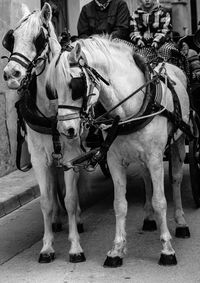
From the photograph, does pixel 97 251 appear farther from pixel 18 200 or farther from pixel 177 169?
pixel 18 200

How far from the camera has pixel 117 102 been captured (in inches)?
188

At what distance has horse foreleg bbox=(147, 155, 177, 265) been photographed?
4.90 meters

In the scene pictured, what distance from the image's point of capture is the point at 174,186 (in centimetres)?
610

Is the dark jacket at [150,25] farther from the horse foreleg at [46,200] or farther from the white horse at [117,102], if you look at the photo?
the horse foreleg at [46,200]

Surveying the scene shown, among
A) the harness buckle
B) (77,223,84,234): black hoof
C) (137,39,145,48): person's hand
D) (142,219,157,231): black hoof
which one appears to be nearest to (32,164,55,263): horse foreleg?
the harness buckle

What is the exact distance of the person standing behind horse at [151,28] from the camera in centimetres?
661

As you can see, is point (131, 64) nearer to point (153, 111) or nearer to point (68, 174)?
point (153, 111)

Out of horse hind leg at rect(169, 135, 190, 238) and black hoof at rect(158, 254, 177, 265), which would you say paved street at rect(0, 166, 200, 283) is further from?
horse hind leg at rect(169, 135, 190, 238)

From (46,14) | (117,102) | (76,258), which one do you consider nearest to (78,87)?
(117,102)

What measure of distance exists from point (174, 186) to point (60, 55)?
7.22 ft


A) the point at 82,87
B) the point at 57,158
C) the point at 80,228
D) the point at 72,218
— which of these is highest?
the point at 82,87

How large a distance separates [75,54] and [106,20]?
2417 mm

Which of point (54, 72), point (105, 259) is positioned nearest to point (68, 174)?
point (105, 259)

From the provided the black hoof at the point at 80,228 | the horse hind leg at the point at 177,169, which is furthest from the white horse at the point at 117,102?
the black hoof at the point at 80,228
